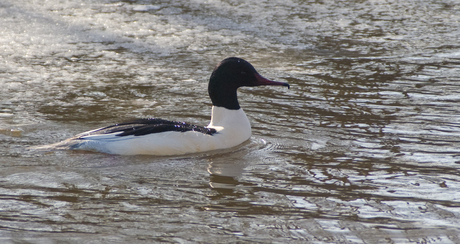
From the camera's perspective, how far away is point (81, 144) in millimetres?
5727

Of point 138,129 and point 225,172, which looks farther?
point 138,129

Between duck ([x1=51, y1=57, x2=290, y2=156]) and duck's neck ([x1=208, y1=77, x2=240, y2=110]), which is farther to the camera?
duck's neck ([x1=208, y1=77, x2=240, y2=110])

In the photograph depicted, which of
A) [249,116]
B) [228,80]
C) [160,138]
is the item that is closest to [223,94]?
[228,80]

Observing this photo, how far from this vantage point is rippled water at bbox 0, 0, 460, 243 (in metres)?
4.09

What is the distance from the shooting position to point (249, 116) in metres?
6.95

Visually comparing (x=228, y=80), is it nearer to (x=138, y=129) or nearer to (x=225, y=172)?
(x=138, y=129)

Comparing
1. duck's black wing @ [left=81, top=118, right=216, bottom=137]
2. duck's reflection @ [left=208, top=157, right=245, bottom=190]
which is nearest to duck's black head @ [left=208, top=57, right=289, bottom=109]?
duck's black wing @ [left=81, top=118, right=216, bottom=137]

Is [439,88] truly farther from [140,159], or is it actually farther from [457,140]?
[140,159]

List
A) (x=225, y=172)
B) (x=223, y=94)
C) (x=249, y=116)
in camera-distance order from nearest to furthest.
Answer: (x=225, y=172) → (x=223, y=94) → (x=249, y=116)

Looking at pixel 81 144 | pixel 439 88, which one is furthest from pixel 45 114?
pixel 439 88

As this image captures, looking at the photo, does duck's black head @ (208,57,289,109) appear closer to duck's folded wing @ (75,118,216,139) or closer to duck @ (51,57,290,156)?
duck @ (51,57,290,156)

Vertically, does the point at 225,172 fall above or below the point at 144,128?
below

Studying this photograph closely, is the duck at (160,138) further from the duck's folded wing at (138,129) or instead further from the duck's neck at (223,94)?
the duck's neck at (223,94)

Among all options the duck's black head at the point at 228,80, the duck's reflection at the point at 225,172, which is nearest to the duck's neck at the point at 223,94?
the duck's black head at the point at 228,80
